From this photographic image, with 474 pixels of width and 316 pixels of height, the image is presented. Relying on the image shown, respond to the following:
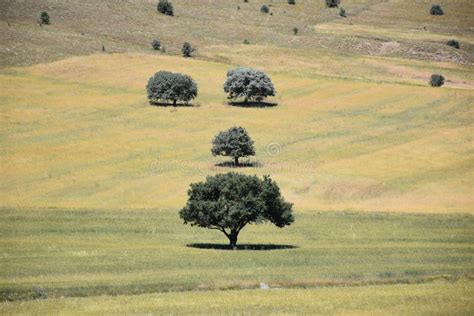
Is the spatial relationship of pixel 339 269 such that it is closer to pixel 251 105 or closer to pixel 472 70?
pixel 251 105

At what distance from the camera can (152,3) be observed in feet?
641

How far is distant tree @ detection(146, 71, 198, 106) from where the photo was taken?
128000 millimetres

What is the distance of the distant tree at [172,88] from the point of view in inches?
5039

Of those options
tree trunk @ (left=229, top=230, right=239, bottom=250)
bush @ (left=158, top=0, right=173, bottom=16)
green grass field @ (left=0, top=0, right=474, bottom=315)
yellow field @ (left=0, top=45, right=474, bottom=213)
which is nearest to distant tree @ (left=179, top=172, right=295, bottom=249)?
tree trunk @ (left=229, top=230, right=239, bottom=250)

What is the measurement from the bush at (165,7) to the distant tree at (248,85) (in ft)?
200

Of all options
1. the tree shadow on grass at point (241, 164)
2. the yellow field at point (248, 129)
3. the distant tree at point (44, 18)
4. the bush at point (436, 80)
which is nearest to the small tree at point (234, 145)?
the tree shadow on grass at point (241, 164)

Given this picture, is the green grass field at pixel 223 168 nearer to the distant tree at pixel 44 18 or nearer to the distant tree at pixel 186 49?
the distant tree at pixel 44 18

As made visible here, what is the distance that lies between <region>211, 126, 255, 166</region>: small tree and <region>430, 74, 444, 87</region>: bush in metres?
58.7

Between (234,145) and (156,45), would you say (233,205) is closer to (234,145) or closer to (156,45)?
(234,145)

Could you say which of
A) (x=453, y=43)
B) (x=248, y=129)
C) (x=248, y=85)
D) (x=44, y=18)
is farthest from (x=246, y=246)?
(x=453, y=43)

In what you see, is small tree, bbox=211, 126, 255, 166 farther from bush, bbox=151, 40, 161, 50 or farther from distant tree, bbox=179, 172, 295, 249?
bush, bbox=151, 40, 161, 50

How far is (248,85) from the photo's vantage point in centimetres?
13088

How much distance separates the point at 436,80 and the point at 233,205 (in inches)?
3612

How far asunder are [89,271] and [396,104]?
83653 mm
